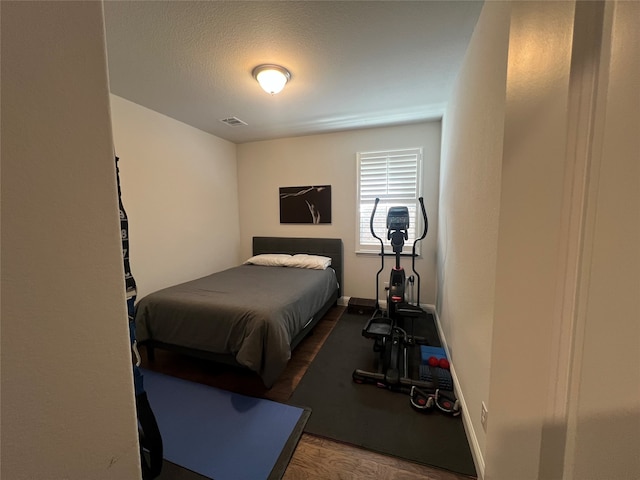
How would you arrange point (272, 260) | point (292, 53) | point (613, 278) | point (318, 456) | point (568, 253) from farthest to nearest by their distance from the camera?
point (272, 260) < point (292, 53) < point (318, 456) < point (568, 253) < point (613, 278)

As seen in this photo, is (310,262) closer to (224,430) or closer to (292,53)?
(224,430)

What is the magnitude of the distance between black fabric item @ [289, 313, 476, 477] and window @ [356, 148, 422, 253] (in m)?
1.75

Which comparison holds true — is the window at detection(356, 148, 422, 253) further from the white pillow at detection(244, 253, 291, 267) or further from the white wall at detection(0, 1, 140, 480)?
the white wall at detection(0, 1, 140, 480)

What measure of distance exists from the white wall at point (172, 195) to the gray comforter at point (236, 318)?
71 centimetres

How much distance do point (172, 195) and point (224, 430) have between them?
105 inches

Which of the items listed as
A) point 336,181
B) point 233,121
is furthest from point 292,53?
point 336,181

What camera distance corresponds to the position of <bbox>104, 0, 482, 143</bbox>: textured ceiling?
151 centimetres

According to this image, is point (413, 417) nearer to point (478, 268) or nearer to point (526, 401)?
point (478, 268)

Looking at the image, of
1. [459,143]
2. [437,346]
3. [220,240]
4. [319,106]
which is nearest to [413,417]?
[437,346]

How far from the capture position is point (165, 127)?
302 cm

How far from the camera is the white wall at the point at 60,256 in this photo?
1.30ft

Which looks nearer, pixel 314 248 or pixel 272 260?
pixel 272 260

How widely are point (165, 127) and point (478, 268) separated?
3537 mm

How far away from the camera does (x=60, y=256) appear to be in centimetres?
46
